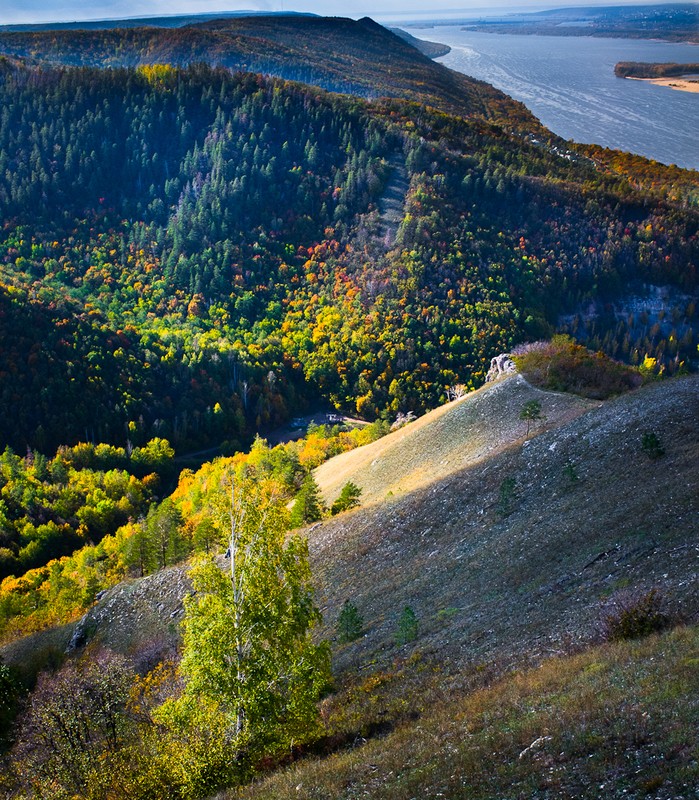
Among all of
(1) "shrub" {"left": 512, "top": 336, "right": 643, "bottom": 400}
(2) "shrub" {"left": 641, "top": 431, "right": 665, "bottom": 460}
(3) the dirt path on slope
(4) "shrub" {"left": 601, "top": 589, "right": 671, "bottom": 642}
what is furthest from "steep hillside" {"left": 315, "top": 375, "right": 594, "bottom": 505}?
(3) the dirt path on slope

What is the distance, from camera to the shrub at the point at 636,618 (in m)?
26.3

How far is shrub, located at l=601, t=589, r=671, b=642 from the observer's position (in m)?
26.3

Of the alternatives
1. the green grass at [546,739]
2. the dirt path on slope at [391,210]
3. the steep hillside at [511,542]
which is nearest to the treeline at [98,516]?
the steep hillside at [511,542]

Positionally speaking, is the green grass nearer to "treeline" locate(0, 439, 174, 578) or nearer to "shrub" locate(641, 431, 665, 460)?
"shrub" locate(641, 431, 665, 460)

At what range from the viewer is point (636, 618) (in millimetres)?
26547

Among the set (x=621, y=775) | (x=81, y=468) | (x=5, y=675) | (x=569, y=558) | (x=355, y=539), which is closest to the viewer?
(x=621, y=775)

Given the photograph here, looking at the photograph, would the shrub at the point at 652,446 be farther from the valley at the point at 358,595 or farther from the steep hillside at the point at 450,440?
the steep hillside at the point at 450,440

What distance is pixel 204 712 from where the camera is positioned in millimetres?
26625

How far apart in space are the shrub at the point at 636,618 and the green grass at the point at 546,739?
969 millimetres

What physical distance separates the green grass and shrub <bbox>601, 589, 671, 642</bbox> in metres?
0.97

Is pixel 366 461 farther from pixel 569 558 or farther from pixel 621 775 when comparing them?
pixel 621 775

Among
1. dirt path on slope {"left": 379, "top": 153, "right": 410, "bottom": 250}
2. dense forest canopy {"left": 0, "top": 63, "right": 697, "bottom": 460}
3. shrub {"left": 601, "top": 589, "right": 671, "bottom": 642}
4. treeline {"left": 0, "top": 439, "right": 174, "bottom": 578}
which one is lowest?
treeline {"left": 0, "top": 439, "right": 174, "bottom": 578}

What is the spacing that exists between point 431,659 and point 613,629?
8745mm

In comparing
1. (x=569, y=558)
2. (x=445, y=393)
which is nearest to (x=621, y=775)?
(x=569, y=558)
